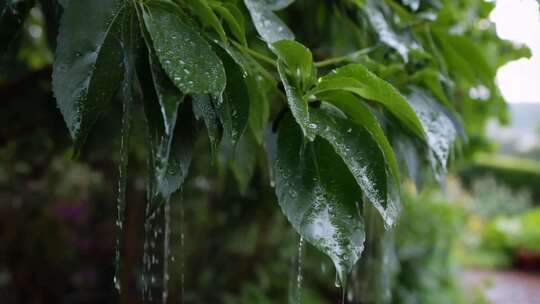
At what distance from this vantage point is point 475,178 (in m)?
13.0

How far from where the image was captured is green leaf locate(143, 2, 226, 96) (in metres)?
0.47

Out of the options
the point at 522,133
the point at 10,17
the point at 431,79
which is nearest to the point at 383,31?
the point at 431,79

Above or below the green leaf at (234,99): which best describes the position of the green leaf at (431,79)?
below

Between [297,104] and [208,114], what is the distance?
9cm

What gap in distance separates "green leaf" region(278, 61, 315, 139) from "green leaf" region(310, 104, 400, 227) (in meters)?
0.03

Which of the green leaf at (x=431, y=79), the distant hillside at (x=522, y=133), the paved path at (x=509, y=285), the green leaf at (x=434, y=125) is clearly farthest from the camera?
the distant hillside at (x=522, y=133)

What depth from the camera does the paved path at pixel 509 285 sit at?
21.1ft

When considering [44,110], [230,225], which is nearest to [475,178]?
[230,225]

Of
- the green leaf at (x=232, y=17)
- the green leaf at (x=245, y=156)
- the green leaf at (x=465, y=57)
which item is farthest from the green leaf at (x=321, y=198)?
the green leaf at (x=465, y=57)

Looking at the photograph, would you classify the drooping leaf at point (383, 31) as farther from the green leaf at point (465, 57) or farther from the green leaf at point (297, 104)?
the green leaf at point (297, 104)

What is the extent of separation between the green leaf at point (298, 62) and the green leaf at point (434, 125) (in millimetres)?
193

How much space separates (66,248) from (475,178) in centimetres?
1133

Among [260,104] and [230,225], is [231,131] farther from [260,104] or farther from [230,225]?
[230,225]

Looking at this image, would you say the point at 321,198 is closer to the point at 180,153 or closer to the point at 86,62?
the point at 180,153
